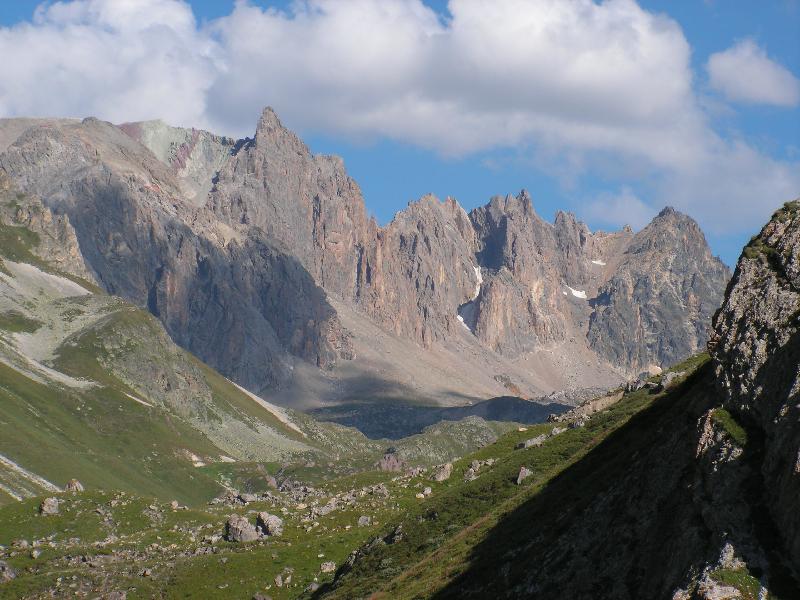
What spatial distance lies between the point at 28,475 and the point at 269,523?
337 ft

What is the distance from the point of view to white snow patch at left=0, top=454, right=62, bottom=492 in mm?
186238

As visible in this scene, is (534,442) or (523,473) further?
(534,442)

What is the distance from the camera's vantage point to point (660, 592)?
36.4 metres

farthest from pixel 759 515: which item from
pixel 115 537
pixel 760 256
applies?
pixel 115 537

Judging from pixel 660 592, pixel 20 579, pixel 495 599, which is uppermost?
pixel 660 592

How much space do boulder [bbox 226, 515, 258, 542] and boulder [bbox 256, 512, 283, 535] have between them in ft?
3.68

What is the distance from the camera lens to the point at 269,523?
10294 cm

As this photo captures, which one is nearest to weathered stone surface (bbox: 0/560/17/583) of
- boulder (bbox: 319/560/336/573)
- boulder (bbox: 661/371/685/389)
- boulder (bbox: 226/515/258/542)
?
boulder (bbox: 226/515/258/542)

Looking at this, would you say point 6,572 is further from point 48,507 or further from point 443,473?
point 443,473

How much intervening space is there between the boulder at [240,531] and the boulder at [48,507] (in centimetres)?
2319

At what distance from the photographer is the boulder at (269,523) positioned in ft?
334

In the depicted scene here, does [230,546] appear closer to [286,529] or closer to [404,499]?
[286,529]

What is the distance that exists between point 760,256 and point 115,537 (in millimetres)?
83591

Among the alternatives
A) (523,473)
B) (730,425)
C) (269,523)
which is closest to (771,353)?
(730,425)
